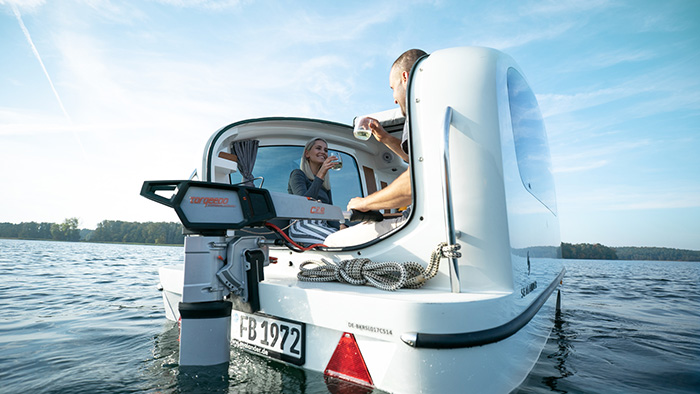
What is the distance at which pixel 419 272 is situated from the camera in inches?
66.6

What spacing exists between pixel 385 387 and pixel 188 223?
1026mm

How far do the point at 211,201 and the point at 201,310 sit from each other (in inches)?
18.4

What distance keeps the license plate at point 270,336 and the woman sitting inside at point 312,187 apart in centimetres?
109

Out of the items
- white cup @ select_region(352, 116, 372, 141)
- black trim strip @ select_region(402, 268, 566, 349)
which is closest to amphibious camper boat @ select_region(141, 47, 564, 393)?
black trim strip @ select_region(402, 268, 566, 349)

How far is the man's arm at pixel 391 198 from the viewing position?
2.00 meters

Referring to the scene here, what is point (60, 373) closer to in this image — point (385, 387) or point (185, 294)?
point (185, 294)

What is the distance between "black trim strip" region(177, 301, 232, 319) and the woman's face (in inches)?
95.4

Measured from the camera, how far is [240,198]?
65.2 inches

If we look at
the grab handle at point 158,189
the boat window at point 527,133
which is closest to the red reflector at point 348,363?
the grab handle at point 158,189

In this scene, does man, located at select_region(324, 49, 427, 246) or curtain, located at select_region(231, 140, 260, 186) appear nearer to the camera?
man, located at select_region(324, 49, 427, 246)

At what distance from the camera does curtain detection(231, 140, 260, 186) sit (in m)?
3.67

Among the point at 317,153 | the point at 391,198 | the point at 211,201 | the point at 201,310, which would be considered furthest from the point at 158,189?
the point at 317,153

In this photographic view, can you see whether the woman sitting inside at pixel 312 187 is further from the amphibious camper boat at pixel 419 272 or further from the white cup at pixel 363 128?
the amphibious camper boat at pixel 419 272

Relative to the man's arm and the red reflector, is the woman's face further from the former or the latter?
the red reflector
